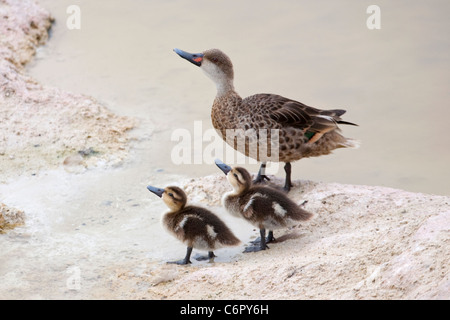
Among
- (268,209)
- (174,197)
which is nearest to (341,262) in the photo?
(268,209)

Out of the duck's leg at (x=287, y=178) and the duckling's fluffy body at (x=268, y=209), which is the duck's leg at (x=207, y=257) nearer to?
the duckling's fluffy body at (x=268, y=209)

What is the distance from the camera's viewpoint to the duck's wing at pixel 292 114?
20.4ft

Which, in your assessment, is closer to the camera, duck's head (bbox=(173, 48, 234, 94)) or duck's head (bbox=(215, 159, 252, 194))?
duck's head (bbox=(215, 159, 252, 194))

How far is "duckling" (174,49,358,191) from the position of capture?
6207 mm

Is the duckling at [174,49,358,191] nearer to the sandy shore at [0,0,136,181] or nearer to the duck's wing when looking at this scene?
the duck's wing

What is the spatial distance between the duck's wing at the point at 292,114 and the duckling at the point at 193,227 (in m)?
1.16

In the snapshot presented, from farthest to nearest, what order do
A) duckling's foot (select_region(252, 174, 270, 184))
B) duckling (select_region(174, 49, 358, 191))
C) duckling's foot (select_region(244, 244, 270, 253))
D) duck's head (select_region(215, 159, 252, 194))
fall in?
duckling's foot (select_region(252, 174, 270, 184)), duckling (select_region(174, 49, 358, 191)), duck's head (select_region(215, 159, 252, 194)), duckling's foot (select_region(244, 244, 270, 253))

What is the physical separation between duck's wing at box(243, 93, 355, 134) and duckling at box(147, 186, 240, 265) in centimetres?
116

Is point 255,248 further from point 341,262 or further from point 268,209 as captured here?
point 341,262

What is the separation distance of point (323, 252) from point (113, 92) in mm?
4519

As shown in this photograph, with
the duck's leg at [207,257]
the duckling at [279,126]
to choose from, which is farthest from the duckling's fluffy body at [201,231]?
the duckling at [279,126]

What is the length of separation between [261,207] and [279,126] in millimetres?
968

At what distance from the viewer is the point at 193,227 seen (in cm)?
540

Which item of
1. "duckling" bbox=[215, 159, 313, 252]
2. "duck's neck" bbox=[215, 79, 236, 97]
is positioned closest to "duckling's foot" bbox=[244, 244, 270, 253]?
"duckling" bbox=[215, 159, 313, 252]
